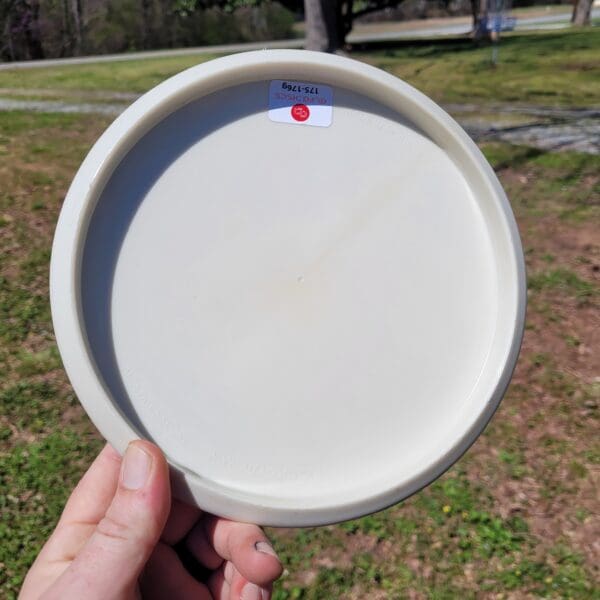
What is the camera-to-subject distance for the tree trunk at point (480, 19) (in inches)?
891

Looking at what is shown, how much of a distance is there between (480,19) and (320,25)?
11.6 meters

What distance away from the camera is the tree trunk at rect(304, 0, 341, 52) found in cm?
1374

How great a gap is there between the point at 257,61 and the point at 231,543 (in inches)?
49.3

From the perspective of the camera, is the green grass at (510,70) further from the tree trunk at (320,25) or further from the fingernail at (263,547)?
the fingernail at (263,547)

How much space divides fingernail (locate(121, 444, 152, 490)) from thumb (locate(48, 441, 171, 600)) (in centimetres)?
5

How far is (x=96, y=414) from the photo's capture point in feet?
5.06

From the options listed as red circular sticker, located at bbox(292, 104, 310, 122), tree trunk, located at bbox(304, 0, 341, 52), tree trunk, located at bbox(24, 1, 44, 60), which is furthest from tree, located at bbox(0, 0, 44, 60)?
red circular sticker, located at bbox(292, 104, 310, 122)

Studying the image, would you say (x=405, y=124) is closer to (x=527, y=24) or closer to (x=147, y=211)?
(x=147, y=211)

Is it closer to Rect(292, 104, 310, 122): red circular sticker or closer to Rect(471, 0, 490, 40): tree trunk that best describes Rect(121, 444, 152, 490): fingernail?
Rect(292, 104, 310, 122): red circular sticker

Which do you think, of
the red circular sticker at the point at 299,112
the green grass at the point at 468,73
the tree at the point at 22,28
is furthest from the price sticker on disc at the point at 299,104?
the tree at the point at 22,28

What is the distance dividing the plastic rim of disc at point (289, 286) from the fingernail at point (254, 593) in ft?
1.54

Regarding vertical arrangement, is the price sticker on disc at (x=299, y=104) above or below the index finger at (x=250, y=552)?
above

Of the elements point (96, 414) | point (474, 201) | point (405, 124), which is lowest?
point (96, 414)

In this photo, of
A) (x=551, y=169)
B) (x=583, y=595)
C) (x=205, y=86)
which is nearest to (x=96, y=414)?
(x=205, y=86)
